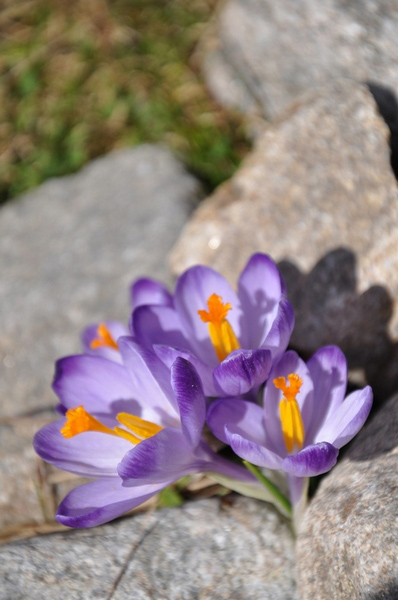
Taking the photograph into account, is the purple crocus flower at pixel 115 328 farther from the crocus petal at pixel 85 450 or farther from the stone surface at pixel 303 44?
the stone surface at pixel 303 44

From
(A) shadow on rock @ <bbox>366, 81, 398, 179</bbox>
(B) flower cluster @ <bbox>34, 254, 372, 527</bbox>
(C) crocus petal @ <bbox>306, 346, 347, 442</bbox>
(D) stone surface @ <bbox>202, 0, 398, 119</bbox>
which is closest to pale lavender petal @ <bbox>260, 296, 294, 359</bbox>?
(B) flower cluster @ <bbox>34, 254, 372, 527</bbox>

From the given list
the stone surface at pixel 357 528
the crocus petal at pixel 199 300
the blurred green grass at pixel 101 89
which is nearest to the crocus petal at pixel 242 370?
the crocus petal at pixel 199 300

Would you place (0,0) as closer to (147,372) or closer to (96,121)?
(96,121)

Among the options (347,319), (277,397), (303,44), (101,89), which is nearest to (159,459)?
(277,397)

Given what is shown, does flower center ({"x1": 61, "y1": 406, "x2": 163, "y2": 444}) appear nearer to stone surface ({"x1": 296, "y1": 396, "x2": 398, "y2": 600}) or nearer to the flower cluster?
the flower cluster

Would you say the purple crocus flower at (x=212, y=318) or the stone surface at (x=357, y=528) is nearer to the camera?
the stone surface at (x=357, y=528)

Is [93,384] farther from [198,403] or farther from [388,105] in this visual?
[388,105]
